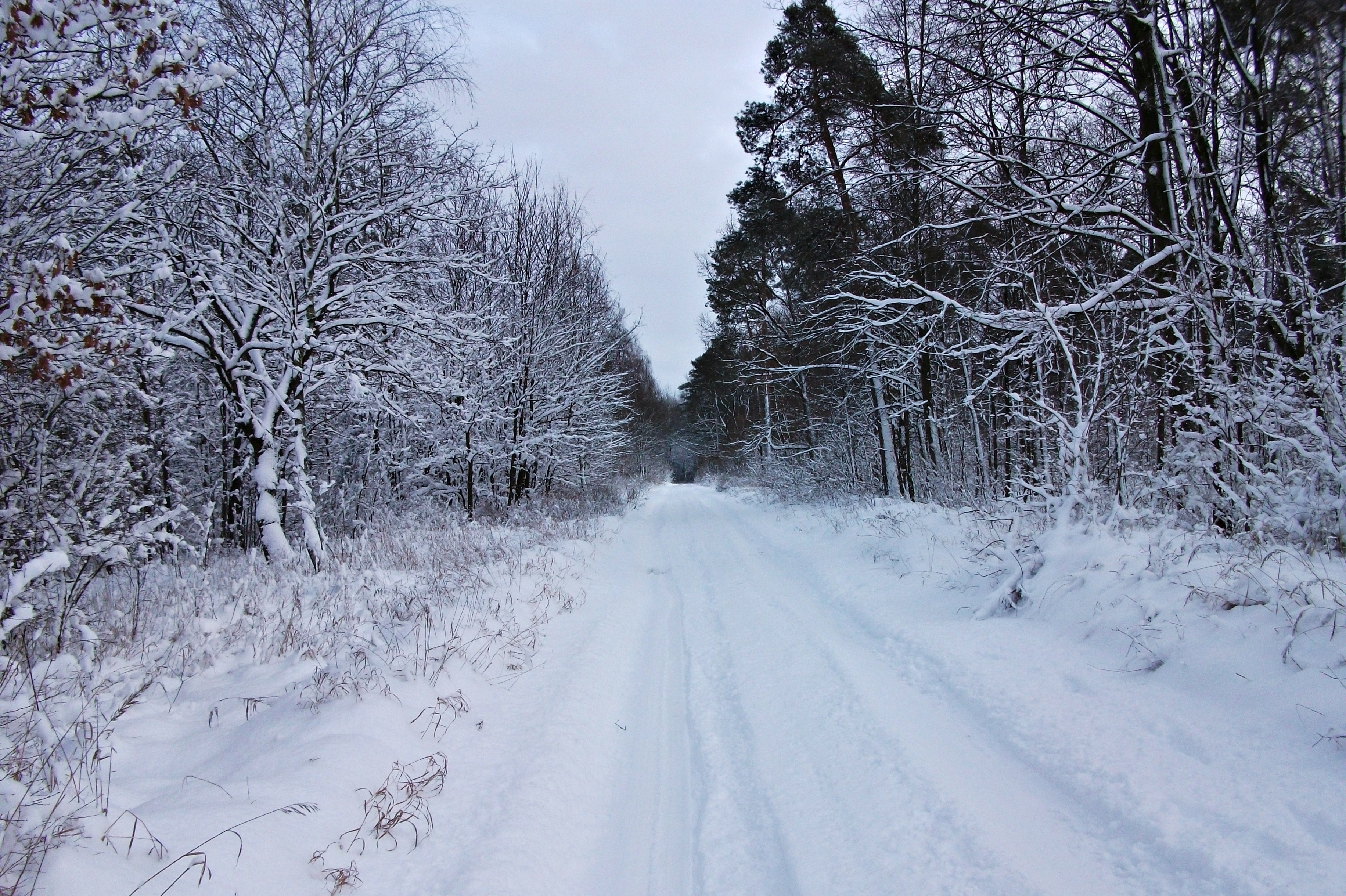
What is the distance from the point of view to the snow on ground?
2109 mm

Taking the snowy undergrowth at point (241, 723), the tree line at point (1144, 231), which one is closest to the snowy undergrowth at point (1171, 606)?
the tree line at point (1144, 231)

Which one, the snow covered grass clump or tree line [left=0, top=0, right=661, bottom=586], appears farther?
tree line [left=0, top=0, right=661, bottom=586]

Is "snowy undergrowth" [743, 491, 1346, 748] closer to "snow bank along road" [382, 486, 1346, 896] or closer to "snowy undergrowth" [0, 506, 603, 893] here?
"snow bank along road" [382, 486, 1346, 896]

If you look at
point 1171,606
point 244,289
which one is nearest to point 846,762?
point 1171,606

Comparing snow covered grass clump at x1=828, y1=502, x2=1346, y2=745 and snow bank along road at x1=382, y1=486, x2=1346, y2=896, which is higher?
snow covered grass clump at x1=828, y1=502, x2=1346, y2=745

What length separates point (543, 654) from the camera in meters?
4.91

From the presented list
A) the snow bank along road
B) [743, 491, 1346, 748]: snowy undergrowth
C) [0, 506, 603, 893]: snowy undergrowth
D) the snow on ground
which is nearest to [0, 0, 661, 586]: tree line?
[0, 506, 603, 893]: snowy undergrowth

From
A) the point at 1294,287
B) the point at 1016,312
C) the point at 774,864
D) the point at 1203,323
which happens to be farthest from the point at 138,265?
the point at 1294,287

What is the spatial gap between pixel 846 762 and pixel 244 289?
31.8 feet

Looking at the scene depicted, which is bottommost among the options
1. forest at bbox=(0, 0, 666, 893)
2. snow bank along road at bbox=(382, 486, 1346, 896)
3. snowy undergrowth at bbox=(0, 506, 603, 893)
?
snow bank along road at bbox=(382, 486, 1346, 896)

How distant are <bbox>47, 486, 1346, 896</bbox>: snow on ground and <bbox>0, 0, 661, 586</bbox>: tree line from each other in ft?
5.20

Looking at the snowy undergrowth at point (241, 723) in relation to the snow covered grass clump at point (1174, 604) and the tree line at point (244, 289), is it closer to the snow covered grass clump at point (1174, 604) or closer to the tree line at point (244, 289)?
the tree line at point (244, 289)

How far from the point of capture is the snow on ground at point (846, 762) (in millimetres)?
2109

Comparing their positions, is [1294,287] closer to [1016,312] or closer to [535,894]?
[1016,312]
